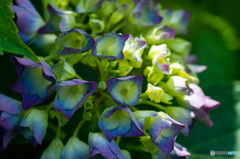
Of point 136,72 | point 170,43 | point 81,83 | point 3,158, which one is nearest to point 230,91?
point 170,43

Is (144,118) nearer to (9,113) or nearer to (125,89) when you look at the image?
(125,89)

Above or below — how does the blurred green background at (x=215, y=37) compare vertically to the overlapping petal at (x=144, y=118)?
below

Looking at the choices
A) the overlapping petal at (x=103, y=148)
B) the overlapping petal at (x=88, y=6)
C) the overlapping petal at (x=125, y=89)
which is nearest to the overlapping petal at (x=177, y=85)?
the overlapping petal at (x=125, y=89)

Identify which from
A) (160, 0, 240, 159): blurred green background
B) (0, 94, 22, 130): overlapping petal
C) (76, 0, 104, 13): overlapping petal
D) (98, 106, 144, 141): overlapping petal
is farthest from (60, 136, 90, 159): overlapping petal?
(160, 0, 240, 159): blurred green background

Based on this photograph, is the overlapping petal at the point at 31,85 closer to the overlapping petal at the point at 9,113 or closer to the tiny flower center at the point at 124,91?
the overlapping petal at the point at 9,113

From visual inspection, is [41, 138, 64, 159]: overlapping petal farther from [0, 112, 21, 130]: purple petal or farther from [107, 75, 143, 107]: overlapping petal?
[107, 75, 143, 107]: overlapping petal

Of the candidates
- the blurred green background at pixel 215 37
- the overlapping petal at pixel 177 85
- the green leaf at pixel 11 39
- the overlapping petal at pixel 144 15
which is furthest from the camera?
the blurred green background at pixel 215 37

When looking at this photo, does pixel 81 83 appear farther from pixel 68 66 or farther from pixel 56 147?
pixel 56 147

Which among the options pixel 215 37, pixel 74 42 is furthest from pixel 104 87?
pixel 215 37
